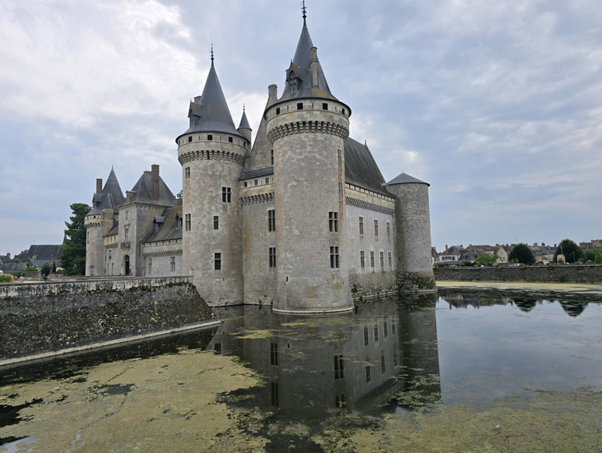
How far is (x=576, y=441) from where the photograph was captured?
606 centimetres

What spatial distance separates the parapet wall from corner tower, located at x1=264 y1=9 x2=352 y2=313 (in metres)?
29.4

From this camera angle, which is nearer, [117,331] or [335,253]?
[117,331]

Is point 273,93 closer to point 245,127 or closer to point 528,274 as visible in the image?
point 245,127

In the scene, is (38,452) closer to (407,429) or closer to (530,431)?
(407,429)

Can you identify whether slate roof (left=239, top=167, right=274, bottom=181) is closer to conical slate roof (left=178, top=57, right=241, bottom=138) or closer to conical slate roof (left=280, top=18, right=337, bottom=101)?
conical slate roof (left=178, top=57, right=241, bottom=138)

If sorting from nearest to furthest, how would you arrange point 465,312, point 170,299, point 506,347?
1. point 506,347
2. point 170,299
3. point 465,312

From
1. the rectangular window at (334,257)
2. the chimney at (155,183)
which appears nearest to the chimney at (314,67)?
the rectangular window at (334,257)

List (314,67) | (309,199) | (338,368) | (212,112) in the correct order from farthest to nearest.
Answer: (212,112) → (314,67) → (309,199) → (338,368)

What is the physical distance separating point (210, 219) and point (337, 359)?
17207 millimetres

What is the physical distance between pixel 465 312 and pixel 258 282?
13.9m

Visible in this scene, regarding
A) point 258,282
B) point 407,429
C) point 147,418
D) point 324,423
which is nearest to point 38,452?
point 147,418

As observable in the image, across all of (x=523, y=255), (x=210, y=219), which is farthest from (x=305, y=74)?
(x=523, y=255)

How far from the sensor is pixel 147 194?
3650 centimetres

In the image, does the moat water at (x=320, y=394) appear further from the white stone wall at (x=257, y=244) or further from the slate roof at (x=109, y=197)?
the slate roof at (x=109, y=197)
